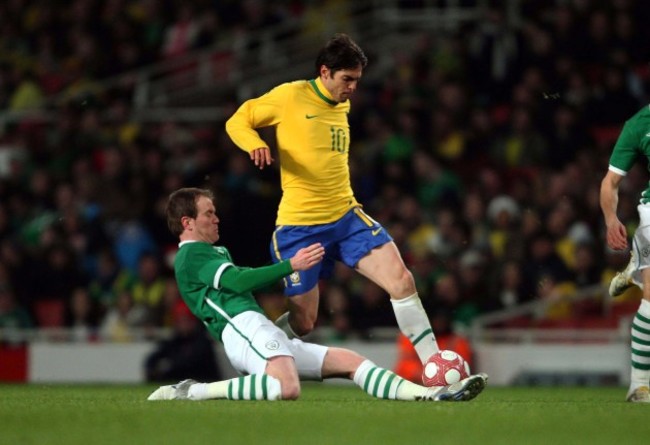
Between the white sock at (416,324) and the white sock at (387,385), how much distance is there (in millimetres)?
686

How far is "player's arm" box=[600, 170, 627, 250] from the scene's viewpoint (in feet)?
27.1

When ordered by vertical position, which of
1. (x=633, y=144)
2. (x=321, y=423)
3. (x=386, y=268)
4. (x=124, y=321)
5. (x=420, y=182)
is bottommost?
(x=124, y=321)

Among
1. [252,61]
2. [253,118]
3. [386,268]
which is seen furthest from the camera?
[252,61]

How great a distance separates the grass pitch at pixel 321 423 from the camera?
18.7 feet

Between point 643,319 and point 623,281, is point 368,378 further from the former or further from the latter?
point 623,281

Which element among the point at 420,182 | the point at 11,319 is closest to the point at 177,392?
the point at 420,182

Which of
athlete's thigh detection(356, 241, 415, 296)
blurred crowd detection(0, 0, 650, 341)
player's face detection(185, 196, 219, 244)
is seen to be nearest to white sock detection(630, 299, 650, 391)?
athlete's thigh detection(356, 241, 415, 296)

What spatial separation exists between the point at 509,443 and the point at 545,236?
26.6ft

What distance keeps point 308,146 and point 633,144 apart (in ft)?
6.38

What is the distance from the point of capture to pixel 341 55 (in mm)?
8570

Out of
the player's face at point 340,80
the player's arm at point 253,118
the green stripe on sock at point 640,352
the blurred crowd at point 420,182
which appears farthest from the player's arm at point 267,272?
the blurred crowd at point 420,182

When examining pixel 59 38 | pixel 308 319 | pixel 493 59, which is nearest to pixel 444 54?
pixel 493 59

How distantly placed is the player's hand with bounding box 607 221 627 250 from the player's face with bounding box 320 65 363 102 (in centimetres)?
176

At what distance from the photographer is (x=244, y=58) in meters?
18.8
